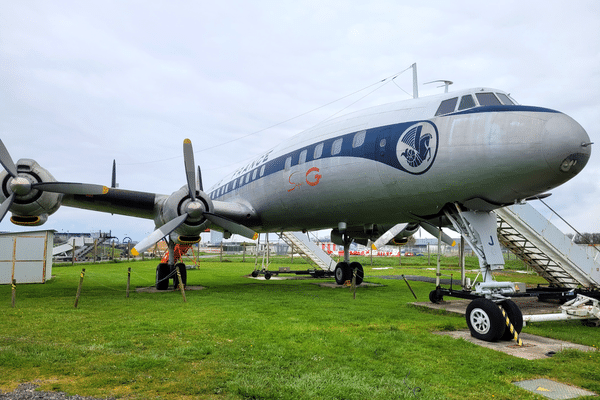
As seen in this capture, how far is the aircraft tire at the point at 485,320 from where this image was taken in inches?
277

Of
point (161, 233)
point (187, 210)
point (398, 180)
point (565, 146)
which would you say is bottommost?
point (161, 233)

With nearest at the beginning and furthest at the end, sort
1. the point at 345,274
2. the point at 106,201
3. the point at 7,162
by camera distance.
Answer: the point at 7,162 < the point at 106,201 < the point at 345,274

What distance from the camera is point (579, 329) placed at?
27.8 ft

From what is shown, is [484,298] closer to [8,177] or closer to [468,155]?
[468,155]

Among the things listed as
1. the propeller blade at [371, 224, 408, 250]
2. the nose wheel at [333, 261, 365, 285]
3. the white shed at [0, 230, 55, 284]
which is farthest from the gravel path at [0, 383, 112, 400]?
the white shed at [0, 230, 55, 284]

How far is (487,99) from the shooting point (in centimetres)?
850

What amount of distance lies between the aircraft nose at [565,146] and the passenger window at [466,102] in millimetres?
1716

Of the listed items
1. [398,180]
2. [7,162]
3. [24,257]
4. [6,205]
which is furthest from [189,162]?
[24,257]

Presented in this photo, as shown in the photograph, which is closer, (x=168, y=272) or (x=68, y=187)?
(x=68, y=187)

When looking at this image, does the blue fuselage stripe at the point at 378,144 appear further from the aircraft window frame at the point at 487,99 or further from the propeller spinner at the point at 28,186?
the propeller spinner at the point at 28,186

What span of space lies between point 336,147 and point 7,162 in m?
9.51

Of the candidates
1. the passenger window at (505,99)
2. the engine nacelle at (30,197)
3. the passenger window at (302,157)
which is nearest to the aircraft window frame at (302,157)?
the passenger window at (302,157)

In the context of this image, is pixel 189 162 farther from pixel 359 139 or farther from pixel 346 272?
pixel 346 272

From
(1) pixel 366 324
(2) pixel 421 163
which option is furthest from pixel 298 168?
(1) pixel 366 324
